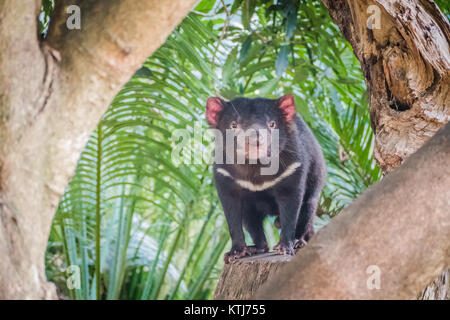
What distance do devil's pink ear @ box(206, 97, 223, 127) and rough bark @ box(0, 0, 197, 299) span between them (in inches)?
52.5

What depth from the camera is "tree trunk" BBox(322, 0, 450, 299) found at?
228 centimetres

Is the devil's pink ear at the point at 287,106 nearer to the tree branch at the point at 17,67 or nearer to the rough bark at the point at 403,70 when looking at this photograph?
the rough bark at the point at 403,70

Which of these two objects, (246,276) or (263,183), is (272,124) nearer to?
(263,183)

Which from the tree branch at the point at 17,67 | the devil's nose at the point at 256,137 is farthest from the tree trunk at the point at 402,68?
the tree branch at the point at 17,67

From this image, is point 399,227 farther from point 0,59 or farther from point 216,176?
point 216,176

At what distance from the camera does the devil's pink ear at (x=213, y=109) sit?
104 inches

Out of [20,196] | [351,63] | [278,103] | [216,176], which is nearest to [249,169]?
[216,176]

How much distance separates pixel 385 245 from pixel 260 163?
138 centimetres

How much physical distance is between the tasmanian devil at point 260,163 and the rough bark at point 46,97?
4.09 ft

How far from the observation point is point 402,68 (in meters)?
2.39

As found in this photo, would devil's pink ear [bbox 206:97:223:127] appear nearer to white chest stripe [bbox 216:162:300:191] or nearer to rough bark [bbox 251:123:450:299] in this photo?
white chest stripe [bbox 216:162:300:191]

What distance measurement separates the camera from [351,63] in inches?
171

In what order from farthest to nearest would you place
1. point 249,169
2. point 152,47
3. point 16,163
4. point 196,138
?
point 196,138
point 249,169
point 152,47
point 16,163

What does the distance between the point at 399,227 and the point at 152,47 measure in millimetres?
773
